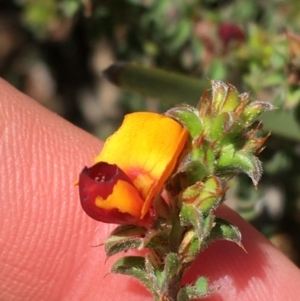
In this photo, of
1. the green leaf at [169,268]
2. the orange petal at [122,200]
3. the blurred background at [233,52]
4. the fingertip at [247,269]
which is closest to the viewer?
the orange petal at [122,200]

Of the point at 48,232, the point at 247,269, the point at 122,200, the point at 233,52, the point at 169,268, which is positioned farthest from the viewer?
the point at 233,52

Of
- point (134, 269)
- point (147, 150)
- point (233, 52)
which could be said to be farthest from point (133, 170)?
point (233, 52)

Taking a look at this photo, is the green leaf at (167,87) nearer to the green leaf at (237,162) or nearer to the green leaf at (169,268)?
the green leaf at (237,162)

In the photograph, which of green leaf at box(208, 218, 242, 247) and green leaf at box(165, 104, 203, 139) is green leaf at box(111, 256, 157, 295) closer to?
green leaf at box(208, 218, 242, 247)

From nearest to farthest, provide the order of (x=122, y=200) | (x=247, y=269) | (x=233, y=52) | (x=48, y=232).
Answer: (x=122, y=200) < (x=247, y=269) < (x=48, y=232) < (x=233, y=52)

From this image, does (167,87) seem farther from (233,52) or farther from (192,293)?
(192,293)

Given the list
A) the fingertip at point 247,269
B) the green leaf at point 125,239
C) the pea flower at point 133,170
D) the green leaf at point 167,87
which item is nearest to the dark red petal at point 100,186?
the pea flower at point 133,170

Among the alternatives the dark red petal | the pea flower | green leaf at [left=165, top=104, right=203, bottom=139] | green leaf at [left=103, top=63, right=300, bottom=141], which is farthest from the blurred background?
the dark red petal
